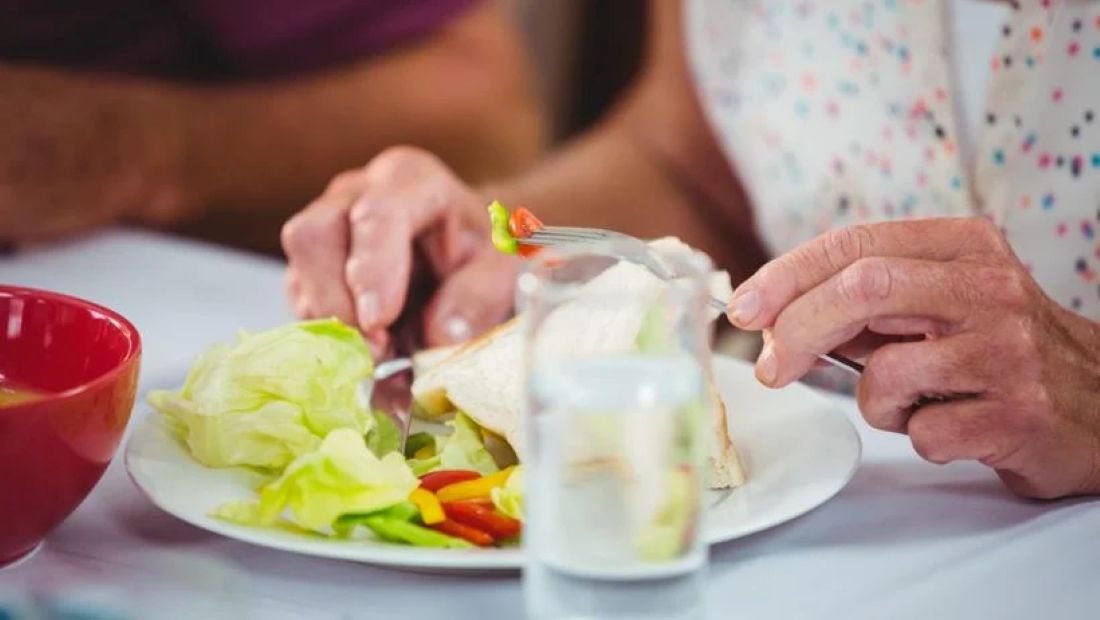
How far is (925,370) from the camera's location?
79 centimetres

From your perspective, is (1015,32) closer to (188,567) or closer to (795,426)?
(795,426)

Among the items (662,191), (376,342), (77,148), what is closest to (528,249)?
(376,342)

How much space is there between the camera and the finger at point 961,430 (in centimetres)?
80

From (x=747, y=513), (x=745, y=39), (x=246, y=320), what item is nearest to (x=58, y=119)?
(x=246, y=320)

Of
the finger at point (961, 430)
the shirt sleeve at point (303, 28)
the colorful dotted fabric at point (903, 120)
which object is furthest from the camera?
the shirt sleeve at point (303, 28)

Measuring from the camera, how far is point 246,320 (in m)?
1.25

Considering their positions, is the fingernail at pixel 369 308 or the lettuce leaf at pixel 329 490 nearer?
the lettuce leaf at pixel 329 490

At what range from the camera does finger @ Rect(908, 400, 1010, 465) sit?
2.64 ft

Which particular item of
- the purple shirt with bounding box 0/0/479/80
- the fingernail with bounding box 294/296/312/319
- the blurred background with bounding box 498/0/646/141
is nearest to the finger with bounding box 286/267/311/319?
the fingernail with bounding box 294/296/312/319

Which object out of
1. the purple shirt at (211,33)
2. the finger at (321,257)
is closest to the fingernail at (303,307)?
the finger at (321,257)

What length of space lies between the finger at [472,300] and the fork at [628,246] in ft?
0.81

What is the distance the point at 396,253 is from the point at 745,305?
0.36m

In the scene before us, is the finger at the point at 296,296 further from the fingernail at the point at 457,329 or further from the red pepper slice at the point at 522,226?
the red pepper slice at the point at 522,226

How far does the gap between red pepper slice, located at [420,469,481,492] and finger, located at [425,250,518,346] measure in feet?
1.00
